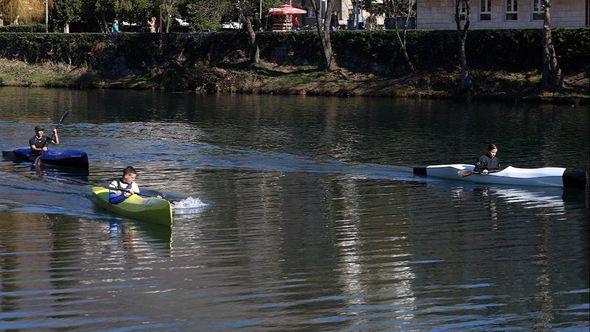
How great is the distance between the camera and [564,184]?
30875mm

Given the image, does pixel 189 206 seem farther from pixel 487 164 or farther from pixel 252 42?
pixel 252 42

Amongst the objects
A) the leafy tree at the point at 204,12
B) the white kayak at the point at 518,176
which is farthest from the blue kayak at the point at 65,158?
the leafy tree at the point at 204,12

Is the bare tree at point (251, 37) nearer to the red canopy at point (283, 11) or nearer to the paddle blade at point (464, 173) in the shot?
the red canopy at point (283, 11)

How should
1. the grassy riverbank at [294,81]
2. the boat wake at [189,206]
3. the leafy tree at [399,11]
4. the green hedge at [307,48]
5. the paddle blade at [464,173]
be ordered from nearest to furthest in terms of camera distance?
the boat wake at [189,206] → the paddle blade at [464,173] → the grassy riverbank at [294,81] → the green hedge at [307,48] → the leafy tree at [399,11]

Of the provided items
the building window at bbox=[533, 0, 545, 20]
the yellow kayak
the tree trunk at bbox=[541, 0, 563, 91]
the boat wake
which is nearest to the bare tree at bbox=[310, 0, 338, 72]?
the building window at bbox=[533, 0, 545, 20]

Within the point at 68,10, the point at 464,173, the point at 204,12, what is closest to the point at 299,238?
the point at 464,173

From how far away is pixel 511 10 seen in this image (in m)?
74.0

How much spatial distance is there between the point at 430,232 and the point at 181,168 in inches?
551

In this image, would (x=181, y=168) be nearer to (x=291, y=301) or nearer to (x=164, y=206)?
(x=164, y=206)

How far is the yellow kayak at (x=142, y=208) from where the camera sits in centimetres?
2555

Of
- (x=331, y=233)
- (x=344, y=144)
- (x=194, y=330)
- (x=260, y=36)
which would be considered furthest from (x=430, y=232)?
(x=260, y=36)

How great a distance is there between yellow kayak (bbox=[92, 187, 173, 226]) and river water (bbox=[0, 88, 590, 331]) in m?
0.31

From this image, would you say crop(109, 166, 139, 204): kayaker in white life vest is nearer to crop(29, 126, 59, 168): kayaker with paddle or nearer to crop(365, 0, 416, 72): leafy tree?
crop(29, 126, 59, 168): kayaker with paddle

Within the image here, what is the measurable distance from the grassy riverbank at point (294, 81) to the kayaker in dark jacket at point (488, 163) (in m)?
27.9
